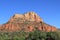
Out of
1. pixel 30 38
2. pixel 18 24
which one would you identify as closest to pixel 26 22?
pixel 18 24

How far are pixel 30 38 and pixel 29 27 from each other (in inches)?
4091

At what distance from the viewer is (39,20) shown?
17175 centimetres

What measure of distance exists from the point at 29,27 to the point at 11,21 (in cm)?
1885

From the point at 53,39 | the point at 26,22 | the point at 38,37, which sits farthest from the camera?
the point at 26,22

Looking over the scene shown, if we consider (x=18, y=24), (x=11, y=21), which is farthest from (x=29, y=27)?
(x=11, y=21)

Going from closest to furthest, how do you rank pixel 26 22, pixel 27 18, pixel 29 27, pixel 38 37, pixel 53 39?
pixel 53 39
pixel 38 37
pixel 29 27
pixel 26 22
pixel 27 18

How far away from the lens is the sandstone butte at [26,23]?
153175mm

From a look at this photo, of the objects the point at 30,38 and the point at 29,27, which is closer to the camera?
the point at 30,38

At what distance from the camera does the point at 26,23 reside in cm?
16025

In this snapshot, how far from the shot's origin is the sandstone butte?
15318 centimetres

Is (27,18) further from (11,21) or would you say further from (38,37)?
(38,37)

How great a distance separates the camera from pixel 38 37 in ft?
159

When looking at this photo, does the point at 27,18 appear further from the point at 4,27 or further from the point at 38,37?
the point at 38,37

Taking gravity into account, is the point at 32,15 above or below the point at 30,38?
above
